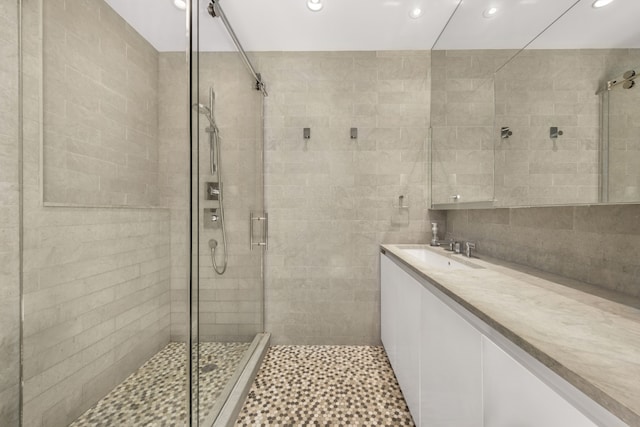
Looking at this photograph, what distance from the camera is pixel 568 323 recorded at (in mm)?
683

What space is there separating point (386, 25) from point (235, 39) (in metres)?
1.12

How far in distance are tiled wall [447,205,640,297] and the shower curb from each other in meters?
1.79

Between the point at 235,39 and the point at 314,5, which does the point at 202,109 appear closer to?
the point at 235,39

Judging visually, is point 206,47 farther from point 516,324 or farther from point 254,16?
point 516,324

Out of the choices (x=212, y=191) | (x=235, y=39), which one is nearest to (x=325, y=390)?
(x=212, y=191)

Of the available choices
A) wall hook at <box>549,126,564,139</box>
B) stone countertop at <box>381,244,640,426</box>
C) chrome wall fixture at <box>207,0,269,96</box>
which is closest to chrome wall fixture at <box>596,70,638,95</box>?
wall hook at <box>549,126,564,139</box>

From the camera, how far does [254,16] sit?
1.86m

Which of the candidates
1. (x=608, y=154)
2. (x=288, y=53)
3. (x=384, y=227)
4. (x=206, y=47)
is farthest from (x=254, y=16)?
(x=608, y=154)

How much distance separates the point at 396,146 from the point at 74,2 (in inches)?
80.6

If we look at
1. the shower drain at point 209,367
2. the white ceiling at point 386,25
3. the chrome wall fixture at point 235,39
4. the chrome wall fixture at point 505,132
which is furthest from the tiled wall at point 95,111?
the chrome wall fixture at point 505,132

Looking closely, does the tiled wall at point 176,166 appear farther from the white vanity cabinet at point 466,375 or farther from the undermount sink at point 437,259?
the undermount sink at point 437,259

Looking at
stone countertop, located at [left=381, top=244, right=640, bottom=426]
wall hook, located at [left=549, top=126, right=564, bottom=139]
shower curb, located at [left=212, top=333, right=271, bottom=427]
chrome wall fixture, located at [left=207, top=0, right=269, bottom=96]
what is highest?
chrome wall fixture, located at [left=207, top=0, right=269, bottom=96]

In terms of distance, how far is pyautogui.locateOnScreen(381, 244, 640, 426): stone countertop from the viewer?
1.45 feet

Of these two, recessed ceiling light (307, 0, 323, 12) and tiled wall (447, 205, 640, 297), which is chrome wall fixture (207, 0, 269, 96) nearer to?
recessed ceiling light (307, 0, 323, 12)
